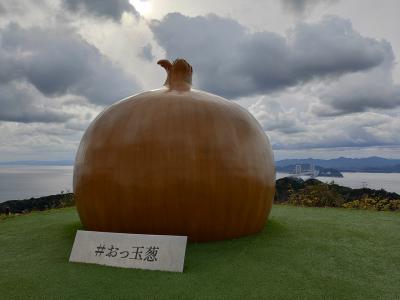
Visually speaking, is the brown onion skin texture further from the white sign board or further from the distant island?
the distant island

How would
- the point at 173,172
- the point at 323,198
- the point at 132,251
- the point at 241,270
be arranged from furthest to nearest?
the point at 323,198 → the point at 173,172 → the point at 132,251 → the point at 241,270

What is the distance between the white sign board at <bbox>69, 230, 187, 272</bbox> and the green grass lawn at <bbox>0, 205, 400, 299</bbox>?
0.62ft

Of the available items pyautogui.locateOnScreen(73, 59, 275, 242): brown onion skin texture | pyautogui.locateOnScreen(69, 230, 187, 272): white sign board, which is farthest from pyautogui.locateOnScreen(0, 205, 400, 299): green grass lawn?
pyautogui.locateOnScreen(73, 59, 275, 242): brown onion skin texture

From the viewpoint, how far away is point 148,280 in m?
6.32

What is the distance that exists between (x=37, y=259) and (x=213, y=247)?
3.30 meters

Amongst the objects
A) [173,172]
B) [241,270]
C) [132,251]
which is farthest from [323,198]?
[132,251]

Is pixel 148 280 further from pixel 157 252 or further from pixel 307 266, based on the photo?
pixel 307 266

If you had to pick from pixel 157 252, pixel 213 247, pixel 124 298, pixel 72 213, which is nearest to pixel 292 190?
pixel 72 213

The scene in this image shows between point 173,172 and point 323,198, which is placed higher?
point 173,172

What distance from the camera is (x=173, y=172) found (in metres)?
7.72

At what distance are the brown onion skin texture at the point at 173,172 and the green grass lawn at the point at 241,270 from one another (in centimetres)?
65

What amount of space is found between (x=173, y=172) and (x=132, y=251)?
5.31 feet

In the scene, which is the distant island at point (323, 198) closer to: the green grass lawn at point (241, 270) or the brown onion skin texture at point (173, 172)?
the green grass lawn at point (241, 270)

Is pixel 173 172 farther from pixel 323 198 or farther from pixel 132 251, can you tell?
pixel 323 198
